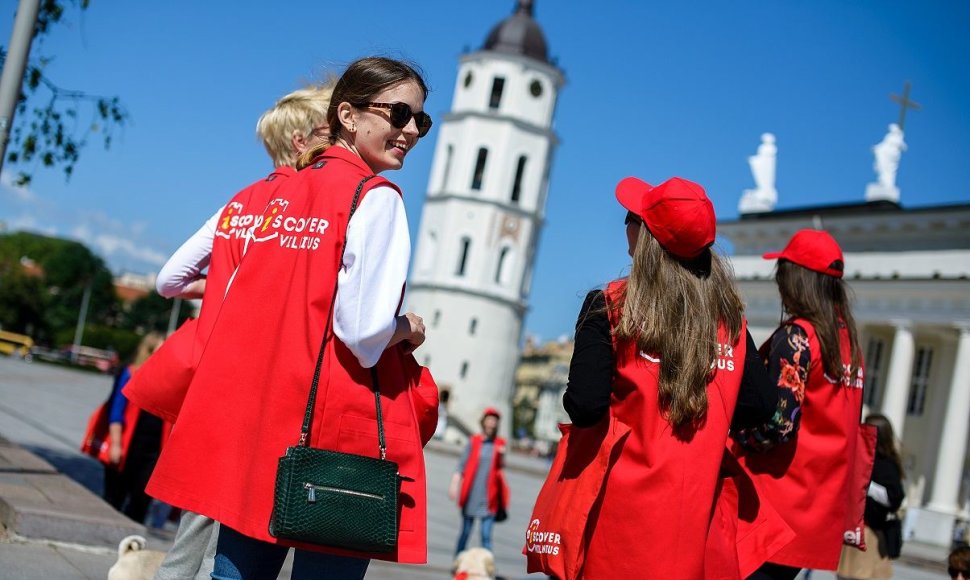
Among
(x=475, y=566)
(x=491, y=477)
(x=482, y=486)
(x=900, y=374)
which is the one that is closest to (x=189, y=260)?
(x=475, y=566)

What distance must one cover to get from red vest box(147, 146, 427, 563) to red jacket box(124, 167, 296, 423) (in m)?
0.14

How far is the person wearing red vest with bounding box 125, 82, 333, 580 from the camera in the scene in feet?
10.4

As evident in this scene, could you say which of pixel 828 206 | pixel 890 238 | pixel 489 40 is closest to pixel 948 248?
pixel 890 238

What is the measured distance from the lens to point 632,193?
362cm

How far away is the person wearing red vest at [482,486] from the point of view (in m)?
12.3

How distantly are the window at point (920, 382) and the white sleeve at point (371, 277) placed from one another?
141ft

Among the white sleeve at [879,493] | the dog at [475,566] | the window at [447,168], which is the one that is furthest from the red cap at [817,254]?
the window at [447,168]

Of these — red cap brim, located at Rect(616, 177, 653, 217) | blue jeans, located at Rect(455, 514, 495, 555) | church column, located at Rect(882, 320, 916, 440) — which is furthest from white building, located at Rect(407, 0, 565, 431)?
red cap brim, located at Rect(616, 177, 653, 217)

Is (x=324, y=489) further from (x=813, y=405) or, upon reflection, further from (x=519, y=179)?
(x=519, y=179)

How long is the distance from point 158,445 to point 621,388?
6.34 metres

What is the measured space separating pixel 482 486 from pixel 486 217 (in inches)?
2522

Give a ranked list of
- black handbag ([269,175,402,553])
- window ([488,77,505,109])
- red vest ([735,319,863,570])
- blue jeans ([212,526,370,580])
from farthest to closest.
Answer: window ([488,77,505,109])
red vest ([735,319,863,570])
blue jeans ([212,526,370,580])
black handbag ([269,175,402,553])

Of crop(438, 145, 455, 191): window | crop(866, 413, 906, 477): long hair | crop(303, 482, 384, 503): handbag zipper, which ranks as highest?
crop(438, 145, 455, 191): window

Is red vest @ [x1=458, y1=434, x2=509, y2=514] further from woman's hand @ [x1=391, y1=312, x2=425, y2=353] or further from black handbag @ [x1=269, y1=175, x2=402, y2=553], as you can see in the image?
black handbag @ [x1=269, y1=175, x2=402, y2=553]
